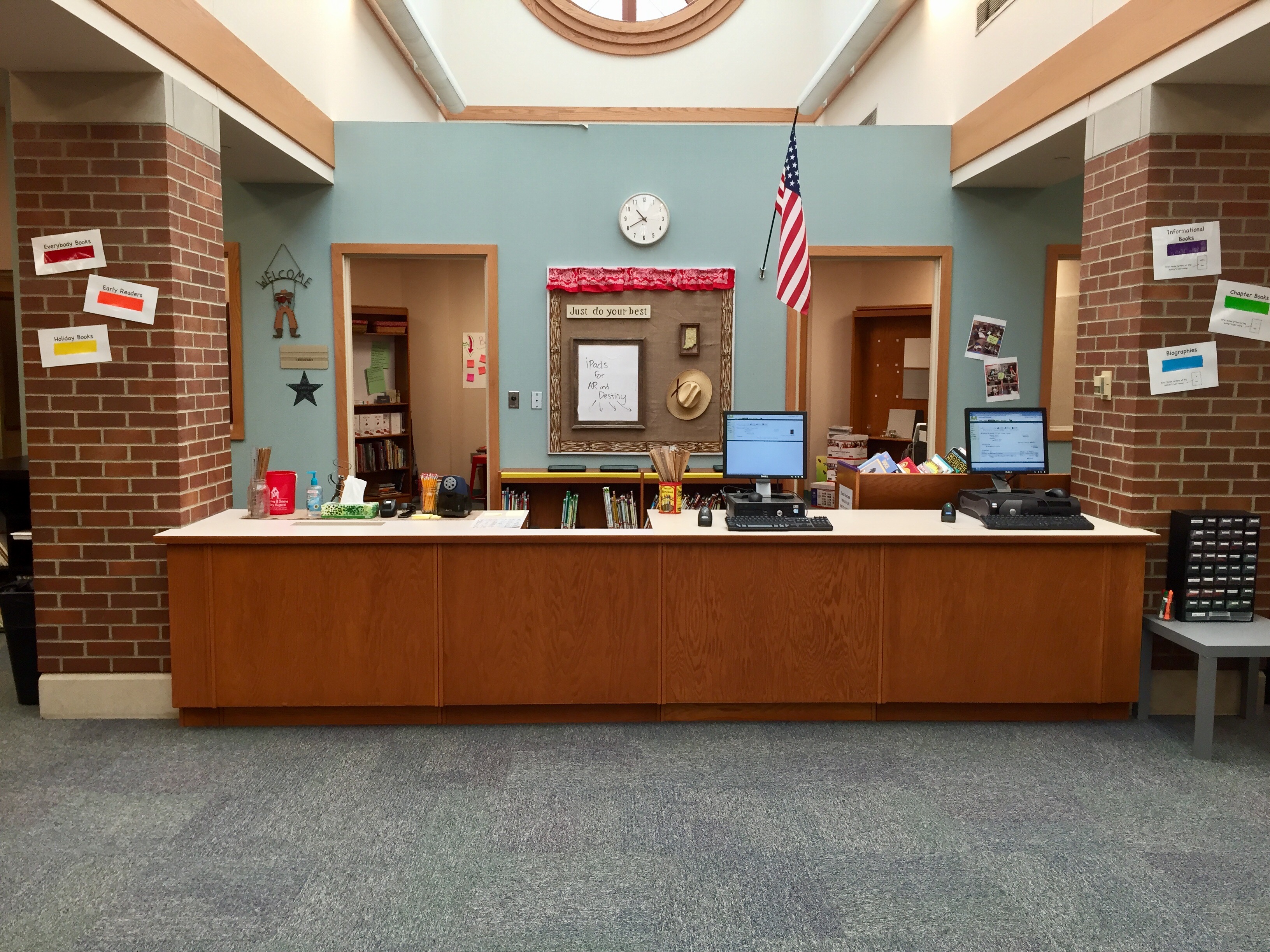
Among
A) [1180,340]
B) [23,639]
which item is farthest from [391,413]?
[1180,340]

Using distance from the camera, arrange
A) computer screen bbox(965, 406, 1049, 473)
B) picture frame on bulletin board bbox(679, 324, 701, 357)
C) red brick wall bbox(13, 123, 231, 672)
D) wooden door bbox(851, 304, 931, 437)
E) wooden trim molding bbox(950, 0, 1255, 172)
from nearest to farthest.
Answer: wooden trim molding bbox(950, 0, 1255, 172), red brick wall bbox(13, 123, 231, 672), computer screen bbox(965, 406, 1049, 473), picture frame on bulletin board bbox(679, 324, 701, 357), wooden door bbox(851, 304, 931, 437)

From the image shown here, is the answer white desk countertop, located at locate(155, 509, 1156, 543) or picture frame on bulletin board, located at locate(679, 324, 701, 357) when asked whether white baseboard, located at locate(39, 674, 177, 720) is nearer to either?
white desk countertop, located at locate(155, 509, 1156, 543)

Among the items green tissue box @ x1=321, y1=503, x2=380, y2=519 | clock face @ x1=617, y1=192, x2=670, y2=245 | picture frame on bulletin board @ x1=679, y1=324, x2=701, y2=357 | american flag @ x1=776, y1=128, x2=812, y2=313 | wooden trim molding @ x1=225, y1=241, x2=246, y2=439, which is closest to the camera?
green tissue box @ x1=321, y1=503, x2=380, y2=519

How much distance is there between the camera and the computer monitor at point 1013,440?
14.2 feet

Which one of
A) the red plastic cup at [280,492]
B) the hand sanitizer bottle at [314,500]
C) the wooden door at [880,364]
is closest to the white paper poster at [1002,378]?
the wooden door at [880,364]

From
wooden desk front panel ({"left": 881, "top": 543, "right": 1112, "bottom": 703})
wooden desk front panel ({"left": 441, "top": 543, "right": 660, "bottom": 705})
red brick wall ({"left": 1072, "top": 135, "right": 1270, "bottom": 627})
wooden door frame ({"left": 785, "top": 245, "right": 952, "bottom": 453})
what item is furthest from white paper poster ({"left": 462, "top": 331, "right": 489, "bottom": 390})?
red brick wall ({"left": 1072, "top": 135, "right": 1270, "bottom": 627})

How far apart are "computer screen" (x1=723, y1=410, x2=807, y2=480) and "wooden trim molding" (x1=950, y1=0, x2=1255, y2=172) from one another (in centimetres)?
204

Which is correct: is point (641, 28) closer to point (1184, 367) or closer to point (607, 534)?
point (1184, 367)

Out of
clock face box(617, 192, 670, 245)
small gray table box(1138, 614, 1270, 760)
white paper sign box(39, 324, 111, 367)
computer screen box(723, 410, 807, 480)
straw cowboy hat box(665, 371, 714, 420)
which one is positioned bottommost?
small gray table box(1138, 614, 1270, 760)

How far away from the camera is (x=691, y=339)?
20.2ft

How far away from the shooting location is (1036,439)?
4355 mm

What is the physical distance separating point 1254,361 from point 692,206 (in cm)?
341

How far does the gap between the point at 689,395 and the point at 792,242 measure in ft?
5.45

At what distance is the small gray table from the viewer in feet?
11.5
